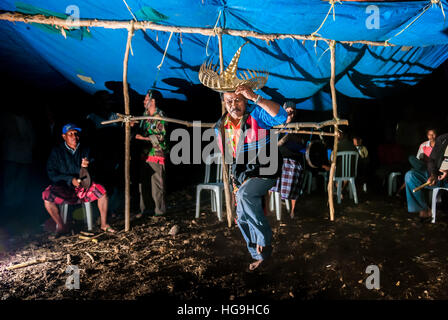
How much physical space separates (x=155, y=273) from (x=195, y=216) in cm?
209

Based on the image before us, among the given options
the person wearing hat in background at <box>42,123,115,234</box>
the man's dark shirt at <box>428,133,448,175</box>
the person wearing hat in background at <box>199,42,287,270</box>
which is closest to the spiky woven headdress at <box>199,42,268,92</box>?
the person wearing hat in background at <box>199,42,287,270</box>

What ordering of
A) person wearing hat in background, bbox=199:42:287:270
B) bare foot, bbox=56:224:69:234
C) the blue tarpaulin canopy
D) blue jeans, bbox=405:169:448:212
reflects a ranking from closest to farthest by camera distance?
1. person wearing hat in background, bbox=199:42:287:270
2. the blue tarpaulin canopy
3. bare foot, bbox=56:224:69:234
4. blue jeans, bbox=405:169:448:212

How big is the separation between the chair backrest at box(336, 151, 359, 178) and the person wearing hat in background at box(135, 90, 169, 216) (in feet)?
11.7

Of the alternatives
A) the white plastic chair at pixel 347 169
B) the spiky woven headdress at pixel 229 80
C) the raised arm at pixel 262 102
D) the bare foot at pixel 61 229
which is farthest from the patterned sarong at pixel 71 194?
the white plastic chair at pixel 347 169

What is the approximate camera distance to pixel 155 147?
4684 millimetres

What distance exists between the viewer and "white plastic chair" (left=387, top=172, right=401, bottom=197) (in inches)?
256

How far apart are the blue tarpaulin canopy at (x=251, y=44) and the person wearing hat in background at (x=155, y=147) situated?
0.59 m

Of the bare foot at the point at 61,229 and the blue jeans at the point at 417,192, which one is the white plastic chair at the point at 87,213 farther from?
the blue jeans at the point at 417,192

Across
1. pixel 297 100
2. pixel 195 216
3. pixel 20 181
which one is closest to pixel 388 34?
pixel 297 100

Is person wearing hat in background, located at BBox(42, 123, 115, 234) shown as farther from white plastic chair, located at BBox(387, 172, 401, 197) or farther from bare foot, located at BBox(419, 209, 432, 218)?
white plastic chair, located at BBox(387, 172, 401, 197)

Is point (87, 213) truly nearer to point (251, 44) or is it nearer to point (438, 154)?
point (251, 44)

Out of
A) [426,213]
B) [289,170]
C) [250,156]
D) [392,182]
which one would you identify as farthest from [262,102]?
[392,182]

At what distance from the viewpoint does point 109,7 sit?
300cm
